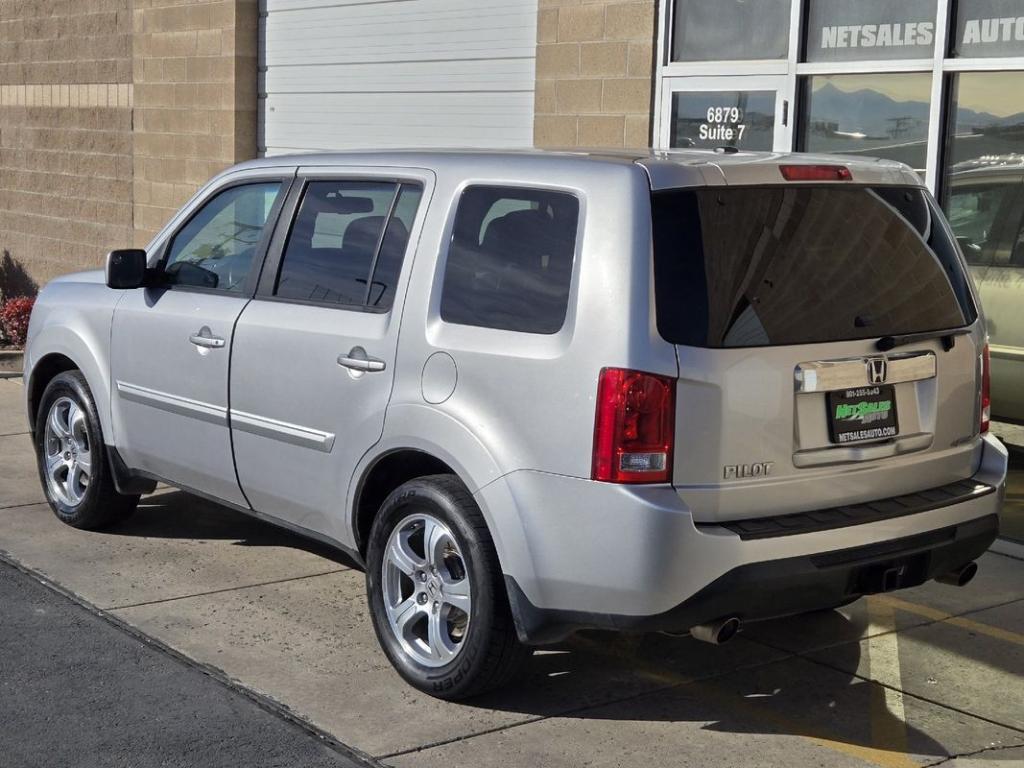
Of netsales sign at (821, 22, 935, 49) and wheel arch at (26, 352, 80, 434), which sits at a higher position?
netsales sign at (821, 22, 935, 49)

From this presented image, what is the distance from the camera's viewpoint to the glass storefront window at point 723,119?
8.84 meters

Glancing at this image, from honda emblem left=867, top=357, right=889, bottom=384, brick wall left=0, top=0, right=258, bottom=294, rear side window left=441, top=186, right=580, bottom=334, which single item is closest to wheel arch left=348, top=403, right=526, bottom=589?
rear side window left=441, top=186, right=580, bottom=334

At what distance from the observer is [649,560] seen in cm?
420

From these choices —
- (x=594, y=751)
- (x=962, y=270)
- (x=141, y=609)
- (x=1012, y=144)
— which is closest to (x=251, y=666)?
(x=141, y=609)

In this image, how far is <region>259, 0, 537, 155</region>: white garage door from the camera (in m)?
10.4

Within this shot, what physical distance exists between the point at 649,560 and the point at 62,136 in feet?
43.1

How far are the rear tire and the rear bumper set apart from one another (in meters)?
2.83

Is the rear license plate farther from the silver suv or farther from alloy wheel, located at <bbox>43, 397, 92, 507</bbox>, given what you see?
alloy wheel, located at <bbox>43, 397, 92, 507</bbox>

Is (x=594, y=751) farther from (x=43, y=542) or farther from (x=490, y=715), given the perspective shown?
(x=43, y=542)

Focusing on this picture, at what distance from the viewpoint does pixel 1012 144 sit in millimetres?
7488

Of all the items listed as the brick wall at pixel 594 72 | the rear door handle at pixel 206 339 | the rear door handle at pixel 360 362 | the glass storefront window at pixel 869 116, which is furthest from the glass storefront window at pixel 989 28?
the rear door handle at pixel 206 339

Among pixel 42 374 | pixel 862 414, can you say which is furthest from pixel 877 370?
pixel 42 374

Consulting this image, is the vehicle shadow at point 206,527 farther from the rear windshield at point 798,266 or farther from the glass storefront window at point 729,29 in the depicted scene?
the glass storefront window at point 729,29

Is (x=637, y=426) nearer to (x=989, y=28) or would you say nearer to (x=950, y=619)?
(x=950, y=619)
